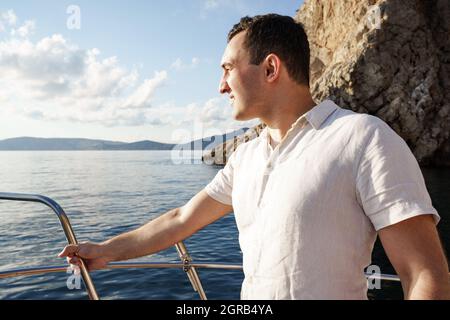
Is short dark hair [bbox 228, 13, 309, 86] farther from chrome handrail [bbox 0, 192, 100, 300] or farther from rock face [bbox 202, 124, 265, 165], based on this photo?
rock face [bbox 202, 124, 265, 165]

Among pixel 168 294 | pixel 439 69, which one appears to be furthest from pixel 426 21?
pixel 168 294

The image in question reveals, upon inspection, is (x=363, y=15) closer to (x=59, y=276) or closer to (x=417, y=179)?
(x=59, y=276)

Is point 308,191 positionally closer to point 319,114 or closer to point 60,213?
point 319,114

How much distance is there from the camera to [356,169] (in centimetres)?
135

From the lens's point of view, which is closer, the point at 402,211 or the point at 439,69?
the point at 402,211

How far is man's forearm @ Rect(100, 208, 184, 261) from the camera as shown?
6.87 ft

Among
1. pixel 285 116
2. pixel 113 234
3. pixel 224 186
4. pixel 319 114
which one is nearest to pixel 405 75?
pixel 113 234

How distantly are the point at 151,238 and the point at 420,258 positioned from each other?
132 centimetres

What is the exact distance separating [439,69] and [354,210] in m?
45.2

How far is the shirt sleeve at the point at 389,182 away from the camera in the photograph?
4.13 feet

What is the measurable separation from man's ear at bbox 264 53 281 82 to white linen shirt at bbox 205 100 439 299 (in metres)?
0.26

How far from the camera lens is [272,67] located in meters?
1.79

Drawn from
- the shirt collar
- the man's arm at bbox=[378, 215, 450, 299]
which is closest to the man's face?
the shirt collar

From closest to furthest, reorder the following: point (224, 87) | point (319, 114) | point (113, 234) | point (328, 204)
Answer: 1. point (328, 204)
2. point (319, 114)
3. point (224, 87)
4. point (113, 234)
